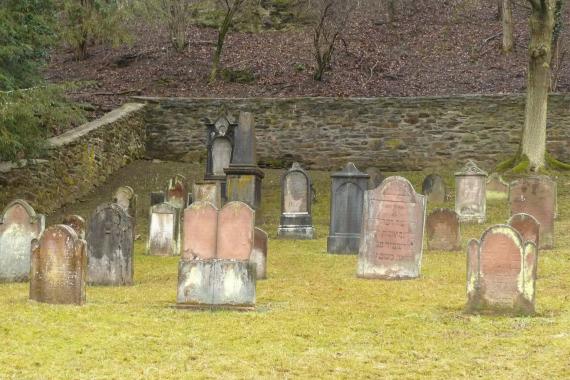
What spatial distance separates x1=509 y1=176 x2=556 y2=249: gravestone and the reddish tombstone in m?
6.16

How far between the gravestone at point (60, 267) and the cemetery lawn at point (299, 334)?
0.20m

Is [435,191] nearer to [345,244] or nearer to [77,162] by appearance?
[345,244]

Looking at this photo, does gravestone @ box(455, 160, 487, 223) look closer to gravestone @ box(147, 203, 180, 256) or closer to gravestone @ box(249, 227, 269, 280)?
gravestone @ box(147, 203, 180, 256)

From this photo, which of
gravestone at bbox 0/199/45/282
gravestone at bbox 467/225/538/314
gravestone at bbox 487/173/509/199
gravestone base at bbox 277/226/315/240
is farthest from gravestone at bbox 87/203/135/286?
gravestone at bbox 487/173/509/199

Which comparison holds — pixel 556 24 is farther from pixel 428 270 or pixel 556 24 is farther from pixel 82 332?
pixel 82 332

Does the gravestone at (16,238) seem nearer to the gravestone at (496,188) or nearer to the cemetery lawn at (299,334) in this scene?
the cemetery lawn at (299,334)

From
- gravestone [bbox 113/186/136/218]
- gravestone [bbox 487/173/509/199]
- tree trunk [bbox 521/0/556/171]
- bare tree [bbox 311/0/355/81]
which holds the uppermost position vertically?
bare tree [bbox 311/0/355/81]

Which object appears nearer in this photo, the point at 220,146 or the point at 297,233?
the point at 297,233

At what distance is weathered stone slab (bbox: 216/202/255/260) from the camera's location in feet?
32.4

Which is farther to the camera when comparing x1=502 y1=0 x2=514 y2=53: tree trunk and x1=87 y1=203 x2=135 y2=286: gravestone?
x1=502 y1=0 x2=514 y2=53: tree trunk

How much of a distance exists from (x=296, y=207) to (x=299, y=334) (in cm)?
840

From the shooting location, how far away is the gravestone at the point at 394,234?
37.6ft

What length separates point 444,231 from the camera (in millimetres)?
13906

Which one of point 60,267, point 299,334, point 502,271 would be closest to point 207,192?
point 60,267
